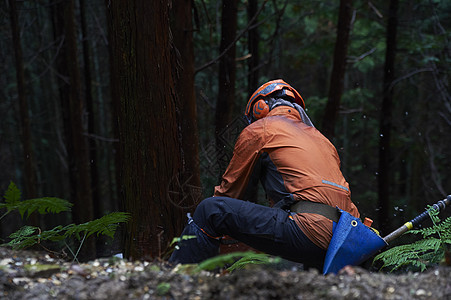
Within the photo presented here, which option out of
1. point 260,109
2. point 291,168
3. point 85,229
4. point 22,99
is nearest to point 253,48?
point 22,99

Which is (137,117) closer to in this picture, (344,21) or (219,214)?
(219,214)

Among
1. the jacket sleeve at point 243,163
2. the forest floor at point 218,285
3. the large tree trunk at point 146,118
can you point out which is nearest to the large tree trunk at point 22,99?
the large tree trunk at point 146,118

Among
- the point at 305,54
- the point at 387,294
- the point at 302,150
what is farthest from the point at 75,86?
the point at 387,294

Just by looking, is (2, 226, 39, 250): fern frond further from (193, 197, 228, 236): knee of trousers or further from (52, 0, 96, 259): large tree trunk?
(52, 0, 96, 259): large tree trunk

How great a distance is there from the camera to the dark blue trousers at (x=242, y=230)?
10.4 ft

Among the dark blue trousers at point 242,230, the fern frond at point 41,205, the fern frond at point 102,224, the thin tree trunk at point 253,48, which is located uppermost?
the thin tree trunk at point 253,48

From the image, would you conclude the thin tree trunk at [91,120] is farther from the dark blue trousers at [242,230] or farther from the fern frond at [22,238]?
the dark blue trousers at [242,230]

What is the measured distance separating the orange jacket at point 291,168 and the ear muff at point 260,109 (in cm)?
12

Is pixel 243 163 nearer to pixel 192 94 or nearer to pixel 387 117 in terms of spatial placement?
pixel 192 94

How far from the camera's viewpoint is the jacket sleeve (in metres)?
3.49

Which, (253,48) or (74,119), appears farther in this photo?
(74,119)

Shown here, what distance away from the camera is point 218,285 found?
1.63m

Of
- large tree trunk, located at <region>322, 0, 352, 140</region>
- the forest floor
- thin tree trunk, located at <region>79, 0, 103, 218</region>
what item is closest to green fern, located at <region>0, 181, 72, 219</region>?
the forest floor

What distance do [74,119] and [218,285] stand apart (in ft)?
30.9
